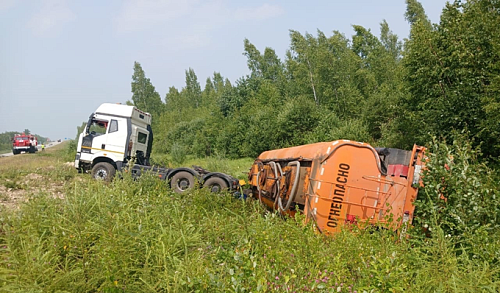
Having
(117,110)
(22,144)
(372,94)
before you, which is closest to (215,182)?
(117,110)

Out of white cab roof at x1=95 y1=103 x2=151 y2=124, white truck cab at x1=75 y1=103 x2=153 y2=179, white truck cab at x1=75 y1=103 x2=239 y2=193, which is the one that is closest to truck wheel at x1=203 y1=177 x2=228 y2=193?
white truck cab at x1=75 y1=103 x2=239 y2=193

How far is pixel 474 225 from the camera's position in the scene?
5.43 metres

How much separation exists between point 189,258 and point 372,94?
26.8 m

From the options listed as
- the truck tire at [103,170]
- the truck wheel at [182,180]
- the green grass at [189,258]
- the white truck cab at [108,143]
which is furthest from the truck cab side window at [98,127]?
the green grass at [189,258]

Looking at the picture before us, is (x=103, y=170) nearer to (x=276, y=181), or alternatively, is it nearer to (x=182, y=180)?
(x=182, y=180)

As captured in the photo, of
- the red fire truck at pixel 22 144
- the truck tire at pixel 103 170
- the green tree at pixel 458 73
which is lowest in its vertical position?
the red fire truck at pixel 22 144

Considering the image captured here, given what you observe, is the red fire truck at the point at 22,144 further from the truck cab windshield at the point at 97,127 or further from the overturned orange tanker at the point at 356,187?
the overturned orange tanker at the point at 356,187

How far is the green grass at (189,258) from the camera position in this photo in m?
3.71

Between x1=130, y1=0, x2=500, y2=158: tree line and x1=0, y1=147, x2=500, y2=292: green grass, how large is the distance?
2.96 m

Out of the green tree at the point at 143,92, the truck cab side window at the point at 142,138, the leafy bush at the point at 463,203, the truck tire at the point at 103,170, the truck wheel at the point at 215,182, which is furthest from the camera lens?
the green tree at the point at 143,92

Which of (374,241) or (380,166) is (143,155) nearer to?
(380,166)

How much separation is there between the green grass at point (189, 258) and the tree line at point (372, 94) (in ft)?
9.70

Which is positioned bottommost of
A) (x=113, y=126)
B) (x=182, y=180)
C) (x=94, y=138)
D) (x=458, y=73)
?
(x=182, y=180)

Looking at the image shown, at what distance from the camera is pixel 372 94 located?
2847cm
